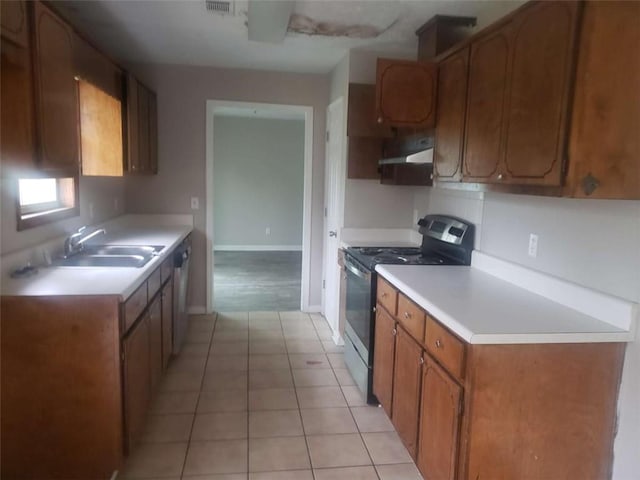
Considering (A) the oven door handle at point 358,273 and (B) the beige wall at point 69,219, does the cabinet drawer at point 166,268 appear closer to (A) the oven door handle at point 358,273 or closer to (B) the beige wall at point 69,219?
(B) the beige wall at point 69,219

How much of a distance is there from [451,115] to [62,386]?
234 cm

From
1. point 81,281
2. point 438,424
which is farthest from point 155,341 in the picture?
point 438,424

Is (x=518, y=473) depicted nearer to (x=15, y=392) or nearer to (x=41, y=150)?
(x=15, y=392)

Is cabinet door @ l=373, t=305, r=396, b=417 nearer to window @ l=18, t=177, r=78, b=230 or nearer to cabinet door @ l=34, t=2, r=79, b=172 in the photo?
cabinet door @ l=34, t=2, r=79, b=172

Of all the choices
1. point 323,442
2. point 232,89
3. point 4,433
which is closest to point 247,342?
point 323,442

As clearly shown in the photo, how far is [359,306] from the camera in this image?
10.2ft

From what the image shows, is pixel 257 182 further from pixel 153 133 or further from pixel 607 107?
pixel 607 107

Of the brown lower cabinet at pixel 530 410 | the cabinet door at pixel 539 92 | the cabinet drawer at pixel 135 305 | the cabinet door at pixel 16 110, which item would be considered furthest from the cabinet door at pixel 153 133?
the brown lower cabinet at pixel 530 410

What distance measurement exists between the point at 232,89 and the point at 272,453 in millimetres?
3343

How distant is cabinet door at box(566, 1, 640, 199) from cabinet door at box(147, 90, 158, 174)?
136 inches

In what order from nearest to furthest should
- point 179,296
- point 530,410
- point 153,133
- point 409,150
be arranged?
1. point 530,410
2. point 409,150
3. point 179,296
4. point 153,133

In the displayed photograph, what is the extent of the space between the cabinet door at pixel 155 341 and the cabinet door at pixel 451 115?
1856 millimetres

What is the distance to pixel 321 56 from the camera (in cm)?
Result: 383

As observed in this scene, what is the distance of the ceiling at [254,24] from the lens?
269 centimetres
